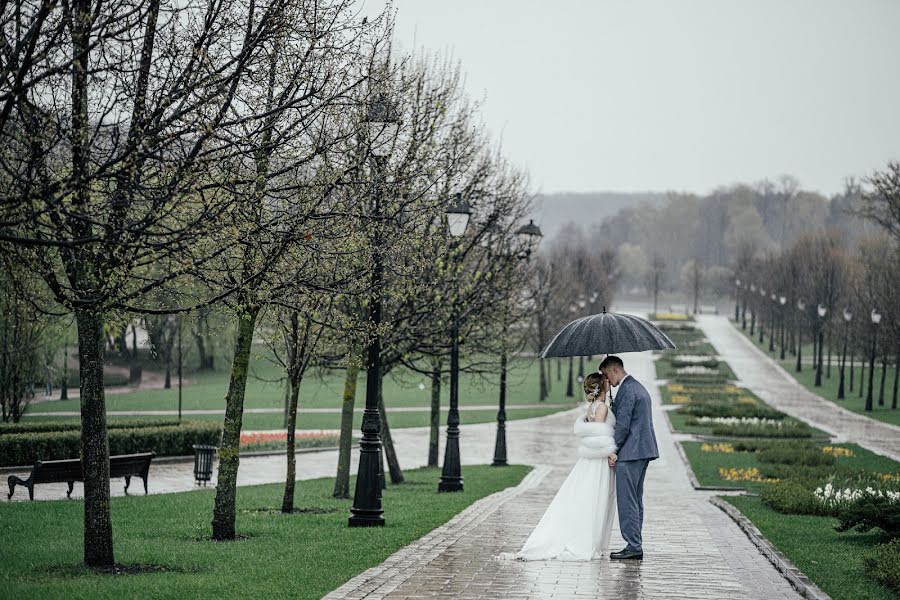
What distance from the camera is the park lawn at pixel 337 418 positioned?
37.7m

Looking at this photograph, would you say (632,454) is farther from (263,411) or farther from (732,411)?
(263,411)

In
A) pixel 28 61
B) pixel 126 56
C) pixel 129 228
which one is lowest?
pixel 129 228

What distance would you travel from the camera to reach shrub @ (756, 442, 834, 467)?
82.2 feet

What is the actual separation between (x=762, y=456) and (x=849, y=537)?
13110 millimetres

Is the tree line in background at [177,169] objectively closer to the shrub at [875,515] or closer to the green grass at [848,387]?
the shrub at [875,515]

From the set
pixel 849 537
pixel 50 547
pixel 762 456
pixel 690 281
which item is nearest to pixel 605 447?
pixel 849 537

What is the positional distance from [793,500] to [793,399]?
123 feet

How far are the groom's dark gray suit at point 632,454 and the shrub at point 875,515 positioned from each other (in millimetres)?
2971

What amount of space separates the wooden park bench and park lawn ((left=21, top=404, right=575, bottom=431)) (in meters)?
14.7

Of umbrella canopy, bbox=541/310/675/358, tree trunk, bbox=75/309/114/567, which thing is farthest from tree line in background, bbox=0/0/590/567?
umbrella canopy, bbox=541/310/675/358

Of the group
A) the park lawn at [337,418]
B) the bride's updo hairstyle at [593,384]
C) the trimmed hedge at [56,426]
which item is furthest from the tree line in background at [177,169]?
the park lawn at [337,418]

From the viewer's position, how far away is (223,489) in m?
13.3

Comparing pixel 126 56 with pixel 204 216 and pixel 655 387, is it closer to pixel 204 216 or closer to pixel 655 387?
pixel 204 216

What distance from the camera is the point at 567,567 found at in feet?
35.4
